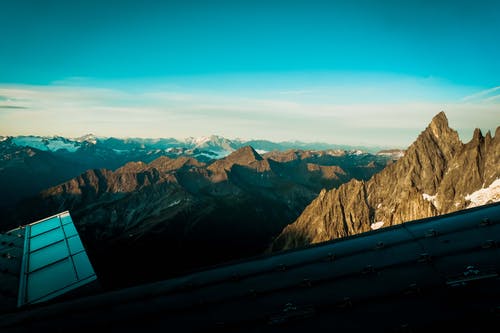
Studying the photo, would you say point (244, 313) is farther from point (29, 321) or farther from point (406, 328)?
point (29, 321)

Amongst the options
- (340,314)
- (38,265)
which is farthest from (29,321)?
(38,265)

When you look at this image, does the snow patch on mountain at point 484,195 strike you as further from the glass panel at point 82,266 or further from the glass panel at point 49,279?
the glass panel at point 49,279

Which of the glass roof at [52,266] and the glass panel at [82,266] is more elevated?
the glass panel at [82,266]

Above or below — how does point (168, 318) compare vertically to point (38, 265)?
above

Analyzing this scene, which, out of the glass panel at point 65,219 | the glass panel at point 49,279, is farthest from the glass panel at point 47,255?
the glass panel at point 65,219

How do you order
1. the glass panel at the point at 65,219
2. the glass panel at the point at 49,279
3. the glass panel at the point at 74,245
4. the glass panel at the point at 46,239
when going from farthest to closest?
1. the glass panel at the point at 65,219
2. the glass panel at the point at 46,239
3. the glass panel at the point at 74,245
4. the glass panel at the point at 49,279

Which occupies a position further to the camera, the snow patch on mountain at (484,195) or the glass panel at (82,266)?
the snow patch on mountain at (484,195)

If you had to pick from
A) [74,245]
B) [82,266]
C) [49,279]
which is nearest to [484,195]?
[82,266]
